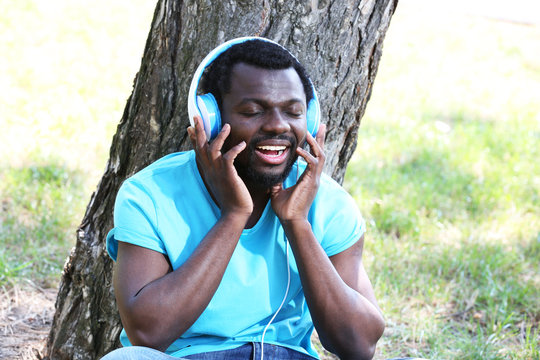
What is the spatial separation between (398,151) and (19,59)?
14.0 ft

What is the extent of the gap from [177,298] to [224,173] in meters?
0.49

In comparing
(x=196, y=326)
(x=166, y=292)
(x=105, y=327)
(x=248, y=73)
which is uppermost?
(x=248, y=73)

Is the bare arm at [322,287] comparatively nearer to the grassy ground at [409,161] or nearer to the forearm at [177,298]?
the forearm at [177,298]

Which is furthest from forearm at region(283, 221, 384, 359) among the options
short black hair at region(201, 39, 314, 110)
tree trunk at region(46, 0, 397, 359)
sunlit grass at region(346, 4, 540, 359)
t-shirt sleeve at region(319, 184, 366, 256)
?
sunlit grass at region(346, 4, 540, 359)

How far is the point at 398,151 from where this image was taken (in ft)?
22.7

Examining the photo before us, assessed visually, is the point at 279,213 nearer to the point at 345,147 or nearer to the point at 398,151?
the point at 345,147

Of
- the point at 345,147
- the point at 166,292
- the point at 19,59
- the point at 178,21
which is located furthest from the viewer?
the point at 19,59

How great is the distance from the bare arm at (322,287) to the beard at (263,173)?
0.05 metres

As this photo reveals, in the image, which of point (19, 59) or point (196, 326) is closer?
point (196, 326)

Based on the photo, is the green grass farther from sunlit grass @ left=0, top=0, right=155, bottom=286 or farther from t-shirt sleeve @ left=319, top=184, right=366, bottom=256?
t-shirt sleeve @ left=319, top=184, right=366, bottom=256

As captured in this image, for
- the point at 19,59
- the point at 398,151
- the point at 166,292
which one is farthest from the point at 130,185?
the point at 19,59

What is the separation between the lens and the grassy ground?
4.46m

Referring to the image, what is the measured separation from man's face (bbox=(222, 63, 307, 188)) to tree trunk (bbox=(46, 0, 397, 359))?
1.67 feet

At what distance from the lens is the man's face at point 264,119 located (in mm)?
2625
